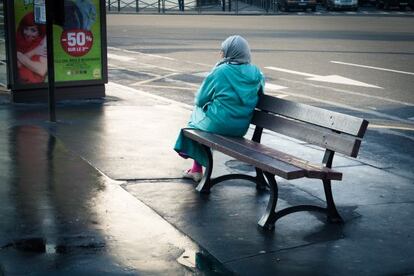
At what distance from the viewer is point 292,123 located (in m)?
6.54

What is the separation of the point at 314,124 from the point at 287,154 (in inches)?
12.8

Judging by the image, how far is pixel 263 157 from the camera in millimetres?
6004

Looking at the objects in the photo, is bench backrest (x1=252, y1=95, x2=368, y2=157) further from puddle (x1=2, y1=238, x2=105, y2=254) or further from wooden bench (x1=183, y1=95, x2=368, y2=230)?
puddle (x1=2, y1=238, x2=105, y2=254)

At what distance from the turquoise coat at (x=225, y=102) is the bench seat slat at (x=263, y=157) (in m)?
0.12

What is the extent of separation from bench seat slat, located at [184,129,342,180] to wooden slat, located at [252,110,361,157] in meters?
0.21

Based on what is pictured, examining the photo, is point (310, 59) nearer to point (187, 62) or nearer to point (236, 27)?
point (187, 62)

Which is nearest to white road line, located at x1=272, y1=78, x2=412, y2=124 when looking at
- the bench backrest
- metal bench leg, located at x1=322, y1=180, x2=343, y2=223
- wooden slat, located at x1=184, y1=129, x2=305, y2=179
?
the bench backrest

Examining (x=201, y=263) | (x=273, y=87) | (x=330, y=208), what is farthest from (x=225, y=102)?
(x=273, y=87)

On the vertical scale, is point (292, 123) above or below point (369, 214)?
above

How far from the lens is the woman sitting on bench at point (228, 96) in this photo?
262 inches

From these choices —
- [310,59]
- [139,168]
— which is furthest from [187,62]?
[139,168]

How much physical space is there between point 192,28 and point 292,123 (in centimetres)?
2346

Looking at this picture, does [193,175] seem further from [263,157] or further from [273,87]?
[273,87]

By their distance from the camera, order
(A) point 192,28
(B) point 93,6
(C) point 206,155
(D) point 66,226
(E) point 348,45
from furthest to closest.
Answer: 1. (A) point 192,28
2. (E) point 348,45
3. (B) point 93,6
4. (C) point 206,155
5. (D) point 66,226
